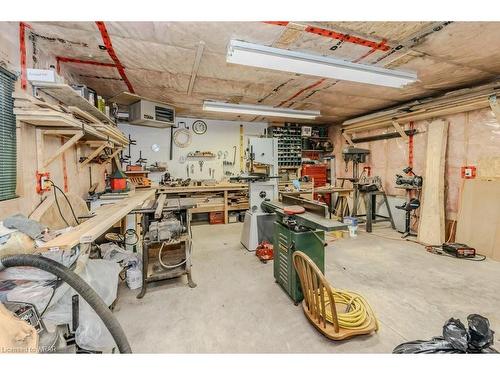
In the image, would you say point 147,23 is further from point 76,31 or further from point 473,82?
point 473,82

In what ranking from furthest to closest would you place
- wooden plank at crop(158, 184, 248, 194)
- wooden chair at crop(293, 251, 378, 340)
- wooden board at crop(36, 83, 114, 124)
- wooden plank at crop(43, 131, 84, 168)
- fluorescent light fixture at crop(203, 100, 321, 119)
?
wooden plank at crop(158, 184, 248, 194) < fluorescent light fixture at crop(203, 100, 321, 119) < wooden plank at crop(43, 131, 84, 168) < wooden board at crop(36, 83, 114, 124) < wooden chair at crop(293, 251, 378, 340)

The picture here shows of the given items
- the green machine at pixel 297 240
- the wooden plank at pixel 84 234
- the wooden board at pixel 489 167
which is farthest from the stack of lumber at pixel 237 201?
the wooden board at pixel 489 167

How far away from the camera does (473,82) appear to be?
3.43m

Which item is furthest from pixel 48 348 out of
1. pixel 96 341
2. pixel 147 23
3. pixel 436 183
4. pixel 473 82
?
pixel 473 82

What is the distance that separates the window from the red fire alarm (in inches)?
218

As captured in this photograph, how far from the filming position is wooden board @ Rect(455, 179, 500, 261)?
10.6 feet

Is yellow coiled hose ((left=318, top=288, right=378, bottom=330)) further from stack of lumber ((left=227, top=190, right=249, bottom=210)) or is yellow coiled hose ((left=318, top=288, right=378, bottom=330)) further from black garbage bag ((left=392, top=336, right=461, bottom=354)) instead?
stack of lumber ((left=227, top=190, right=249, bottom=210))

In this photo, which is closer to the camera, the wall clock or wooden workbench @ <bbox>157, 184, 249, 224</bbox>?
wooden workbench @ <bbox>157, 184, 249, 224</bbox>

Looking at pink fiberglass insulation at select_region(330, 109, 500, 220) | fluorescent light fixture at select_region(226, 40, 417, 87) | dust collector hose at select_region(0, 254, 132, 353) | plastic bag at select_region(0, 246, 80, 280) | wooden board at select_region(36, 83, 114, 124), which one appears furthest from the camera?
pink fiberglass insulation at select_region(330, 109, 500, 220)

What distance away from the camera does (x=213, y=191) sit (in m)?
5.44

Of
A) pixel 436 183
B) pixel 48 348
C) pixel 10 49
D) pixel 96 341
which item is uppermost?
pixel 10 49

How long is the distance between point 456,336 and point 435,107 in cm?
397

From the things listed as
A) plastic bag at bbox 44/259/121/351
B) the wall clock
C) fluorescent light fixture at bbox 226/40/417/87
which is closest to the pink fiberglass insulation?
fluorescent light fixture at bbox 226/40/417/87

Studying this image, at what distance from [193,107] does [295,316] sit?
415 centimetres
